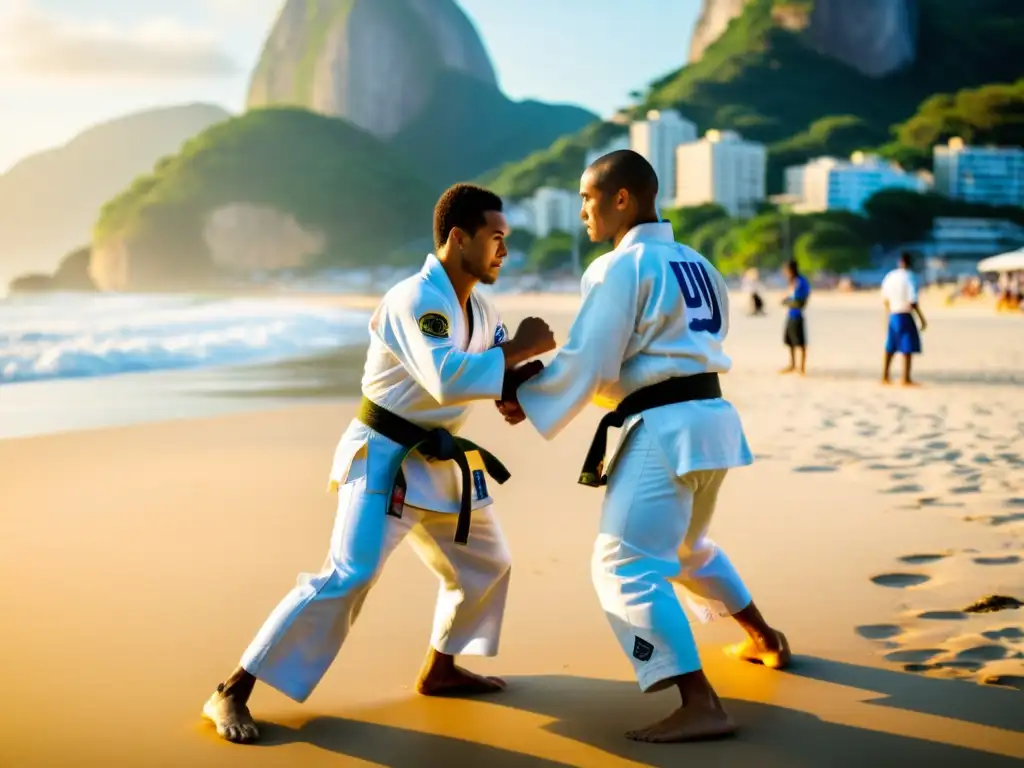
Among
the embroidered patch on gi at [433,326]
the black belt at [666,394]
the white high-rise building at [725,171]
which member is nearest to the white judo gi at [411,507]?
the embroidered patch on gi at [433,326]

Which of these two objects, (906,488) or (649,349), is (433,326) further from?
(906,488)

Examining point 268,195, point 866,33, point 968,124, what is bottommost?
point 268,195

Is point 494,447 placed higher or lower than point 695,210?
lower

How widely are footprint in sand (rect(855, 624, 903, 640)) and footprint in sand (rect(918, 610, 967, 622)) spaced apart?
0.17 metres

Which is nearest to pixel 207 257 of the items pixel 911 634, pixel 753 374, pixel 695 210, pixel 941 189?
pixel 695 210

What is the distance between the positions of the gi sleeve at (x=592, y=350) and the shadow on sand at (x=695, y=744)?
35.5 inches

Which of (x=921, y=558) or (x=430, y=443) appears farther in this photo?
(x=921, y=558)

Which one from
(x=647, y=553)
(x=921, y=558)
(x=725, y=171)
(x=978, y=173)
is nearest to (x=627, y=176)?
(x=647, y=553)

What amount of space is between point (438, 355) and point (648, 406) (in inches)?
25.4

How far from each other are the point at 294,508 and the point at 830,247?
74.2 meters

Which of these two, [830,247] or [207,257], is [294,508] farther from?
[207,257]

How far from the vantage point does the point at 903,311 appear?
12648mm

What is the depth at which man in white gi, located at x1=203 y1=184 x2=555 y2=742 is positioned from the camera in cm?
319

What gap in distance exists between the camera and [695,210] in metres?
98.6
